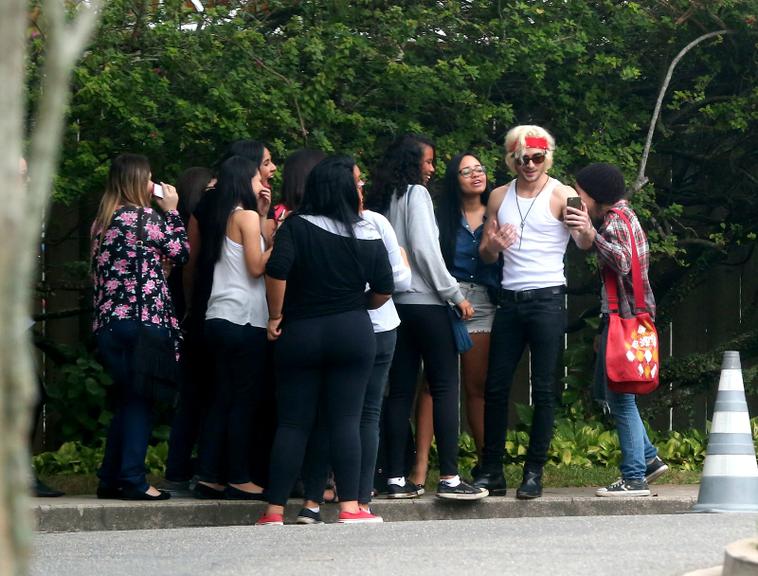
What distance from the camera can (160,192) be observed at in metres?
7.17

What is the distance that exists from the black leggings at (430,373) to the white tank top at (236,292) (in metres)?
0.70

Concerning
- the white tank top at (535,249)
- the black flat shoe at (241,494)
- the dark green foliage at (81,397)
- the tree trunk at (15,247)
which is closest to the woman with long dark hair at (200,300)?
the black flat shoe at (241,494)

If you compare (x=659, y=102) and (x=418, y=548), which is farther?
(x=659, y=102)

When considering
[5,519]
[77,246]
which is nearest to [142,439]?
[77,246]

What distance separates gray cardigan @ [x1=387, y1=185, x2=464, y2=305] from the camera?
712 centimetres

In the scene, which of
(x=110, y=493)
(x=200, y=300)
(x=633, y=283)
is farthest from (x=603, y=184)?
(x=110, y=493)

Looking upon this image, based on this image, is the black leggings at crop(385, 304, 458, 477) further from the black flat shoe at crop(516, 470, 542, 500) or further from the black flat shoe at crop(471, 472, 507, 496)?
the black flat shoe at crop(516, 470, 542, 500)

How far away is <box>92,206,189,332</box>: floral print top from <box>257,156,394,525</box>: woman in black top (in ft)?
2.59

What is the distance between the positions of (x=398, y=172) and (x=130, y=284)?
1.42 metres

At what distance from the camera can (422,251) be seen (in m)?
7.12

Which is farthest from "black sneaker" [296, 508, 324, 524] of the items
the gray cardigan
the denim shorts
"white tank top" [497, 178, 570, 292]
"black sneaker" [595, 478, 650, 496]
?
"black sneaker" [595, 478, 650, 496]

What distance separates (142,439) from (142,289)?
74cm

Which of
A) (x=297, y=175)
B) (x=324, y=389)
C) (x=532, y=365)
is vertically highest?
(x=297, y=175)

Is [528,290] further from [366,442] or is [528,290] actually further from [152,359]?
[152,359]
